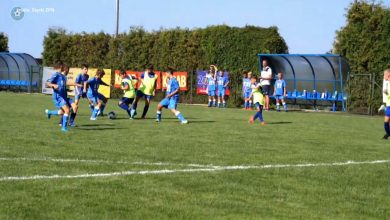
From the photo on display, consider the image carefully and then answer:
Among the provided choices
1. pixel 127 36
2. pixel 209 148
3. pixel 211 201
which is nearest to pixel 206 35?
pixel 127 36

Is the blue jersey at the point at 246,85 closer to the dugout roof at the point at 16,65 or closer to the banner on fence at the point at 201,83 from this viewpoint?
the banner on fence at the point at 201,83

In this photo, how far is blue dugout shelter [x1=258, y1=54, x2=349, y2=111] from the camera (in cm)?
3372

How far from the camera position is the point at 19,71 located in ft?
175

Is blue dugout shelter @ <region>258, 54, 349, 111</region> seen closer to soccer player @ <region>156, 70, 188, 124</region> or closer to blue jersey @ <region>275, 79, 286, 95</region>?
blue jersey @ <region>275, 79, 286, 95</region>

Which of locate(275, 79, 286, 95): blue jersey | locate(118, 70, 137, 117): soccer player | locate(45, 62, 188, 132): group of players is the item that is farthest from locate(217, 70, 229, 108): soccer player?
locate(118, 70, 137, 117): soccer player

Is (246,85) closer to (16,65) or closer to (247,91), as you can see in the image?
(247,91)

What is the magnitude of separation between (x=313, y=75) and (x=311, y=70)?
30 centimetres

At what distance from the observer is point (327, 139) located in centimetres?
1541

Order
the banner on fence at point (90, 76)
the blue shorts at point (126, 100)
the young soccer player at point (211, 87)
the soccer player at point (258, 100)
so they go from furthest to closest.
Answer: the banner on fence at point (90, 76) < the young soccer player at point (211, 87) < the blue shorts at point (126, 100) < the soccer player at point (258, 100)

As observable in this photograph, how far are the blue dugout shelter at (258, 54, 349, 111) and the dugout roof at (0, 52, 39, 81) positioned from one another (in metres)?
23.0

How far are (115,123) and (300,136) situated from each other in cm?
574

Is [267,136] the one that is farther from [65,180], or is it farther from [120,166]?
[65,180]

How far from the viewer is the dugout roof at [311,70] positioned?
34062mm

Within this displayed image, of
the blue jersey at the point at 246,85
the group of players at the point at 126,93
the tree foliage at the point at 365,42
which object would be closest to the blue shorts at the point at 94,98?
the group of players at the point at 126,93
